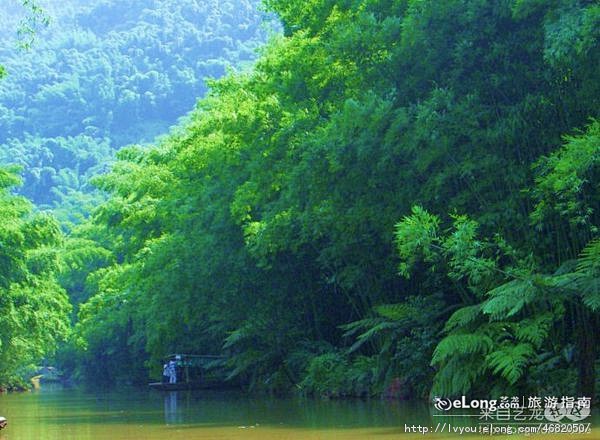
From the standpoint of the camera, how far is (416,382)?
86.5 feet

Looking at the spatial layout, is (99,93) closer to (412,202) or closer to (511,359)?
(412,202)

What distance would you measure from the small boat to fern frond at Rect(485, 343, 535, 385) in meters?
24.1

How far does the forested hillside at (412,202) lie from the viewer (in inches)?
763

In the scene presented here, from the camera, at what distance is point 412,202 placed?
77.8 feet

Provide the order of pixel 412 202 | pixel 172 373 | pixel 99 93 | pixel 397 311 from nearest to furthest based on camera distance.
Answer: pixel 412 202
pixel 397 311
pixel 172 373
pixel 99 93

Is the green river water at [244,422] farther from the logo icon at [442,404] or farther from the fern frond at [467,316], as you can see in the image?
the fern frond at [467,316]

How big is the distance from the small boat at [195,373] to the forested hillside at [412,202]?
17.9 feet

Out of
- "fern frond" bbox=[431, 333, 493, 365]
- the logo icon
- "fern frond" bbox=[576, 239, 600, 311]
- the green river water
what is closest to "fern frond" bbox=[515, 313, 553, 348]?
"fern frond" bbox=[431, 333, 493, 365]

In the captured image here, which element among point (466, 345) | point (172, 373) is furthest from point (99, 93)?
point (466, 345)

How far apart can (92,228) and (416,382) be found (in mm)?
57525

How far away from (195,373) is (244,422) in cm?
2736

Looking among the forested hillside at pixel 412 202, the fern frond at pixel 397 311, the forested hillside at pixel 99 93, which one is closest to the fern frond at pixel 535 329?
the forested hillside at pixel 412 202

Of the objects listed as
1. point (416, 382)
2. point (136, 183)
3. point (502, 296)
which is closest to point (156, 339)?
point (136, 183)

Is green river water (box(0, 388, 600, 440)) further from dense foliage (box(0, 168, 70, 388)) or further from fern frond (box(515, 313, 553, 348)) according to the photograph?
dense foliage (box(0, 168, 70, 388))
